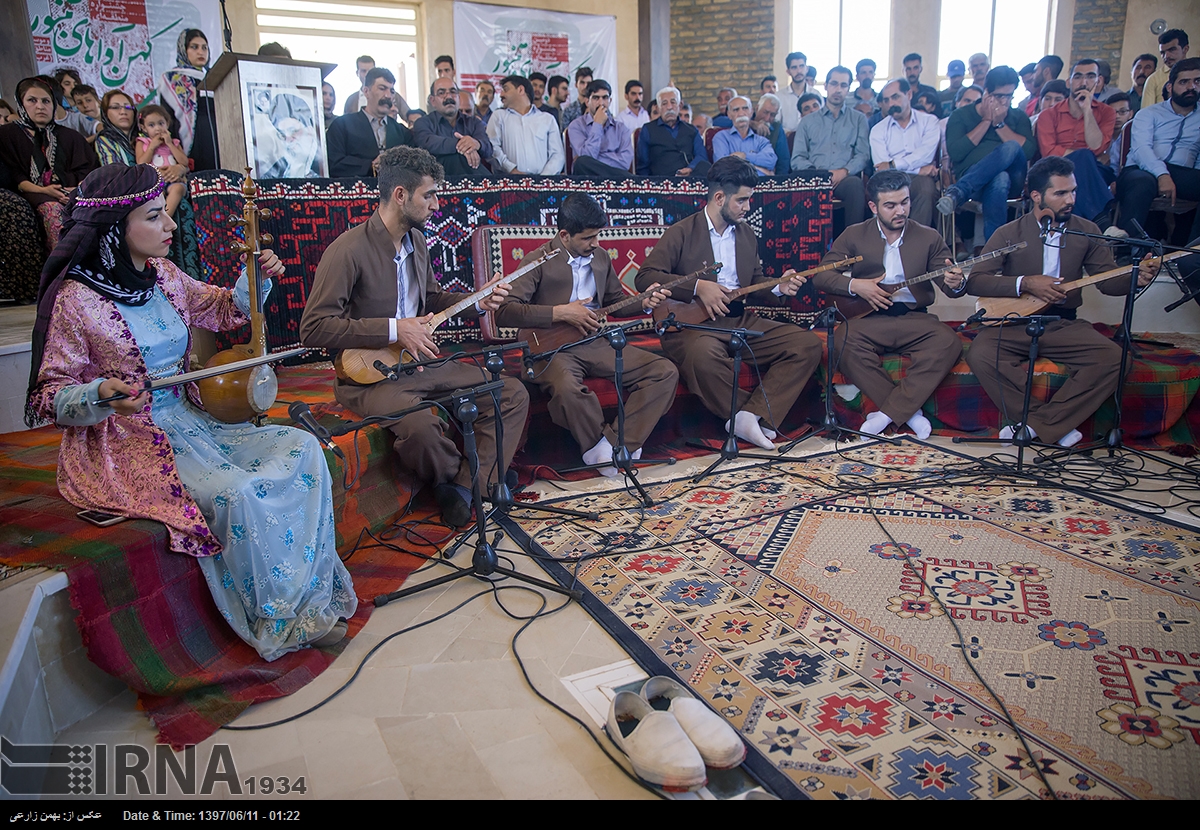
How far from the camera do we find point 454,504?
3.42 metres

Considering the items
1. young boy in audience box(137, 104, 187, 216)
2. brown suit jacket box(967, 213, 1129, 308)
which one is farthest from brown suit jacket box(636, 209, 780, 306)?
young boy in audience box(137, 104, 187, 216)

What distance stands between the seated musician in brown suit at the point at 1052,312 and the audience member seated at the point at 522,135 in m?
3.56

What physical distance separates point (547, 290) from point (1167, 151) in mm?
5236

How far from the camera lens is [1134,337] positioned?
4.98 metres

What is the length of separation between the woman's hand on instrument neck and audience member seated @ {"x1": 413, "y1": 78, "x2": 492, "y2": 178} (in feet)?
12.6

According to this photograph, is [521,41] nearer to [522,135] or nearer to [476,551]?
[522,135]

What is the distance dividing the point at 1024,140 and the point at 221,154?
636 centimetres

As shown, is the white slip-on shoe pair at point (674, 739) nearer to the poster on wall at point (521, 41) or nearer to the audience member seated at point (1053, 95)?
the audience member seated at point (1053, 95)

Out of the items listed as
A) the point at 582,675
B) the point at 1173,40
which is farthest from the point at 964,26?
the point at 582,675

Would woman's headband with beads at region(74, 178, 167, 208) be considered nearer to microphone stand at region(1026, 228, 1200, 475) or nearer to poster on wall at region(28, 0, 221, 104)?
microphone stand at region(1026, 228, 1200, 475)

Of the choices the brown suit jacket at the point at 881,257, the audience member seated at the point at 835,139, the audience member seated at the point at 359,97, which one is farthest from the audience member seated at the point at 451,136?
the audience member seated at the point at 835,139

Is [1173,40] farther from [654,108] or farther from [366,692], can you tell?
[366,692]

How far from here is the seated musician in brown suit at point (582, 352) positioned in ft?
13.5

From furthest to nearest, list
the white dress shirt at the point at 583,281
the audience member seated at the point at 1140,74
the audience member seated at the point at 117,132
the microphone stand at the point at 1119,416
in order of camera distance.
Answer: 1. the audience member seated at the point at 1140,74
2. the audience member seated at the point at 117,132
3. the white dress shirt at the point at 583,281
4. the microphone stand at the point at 1119,416
